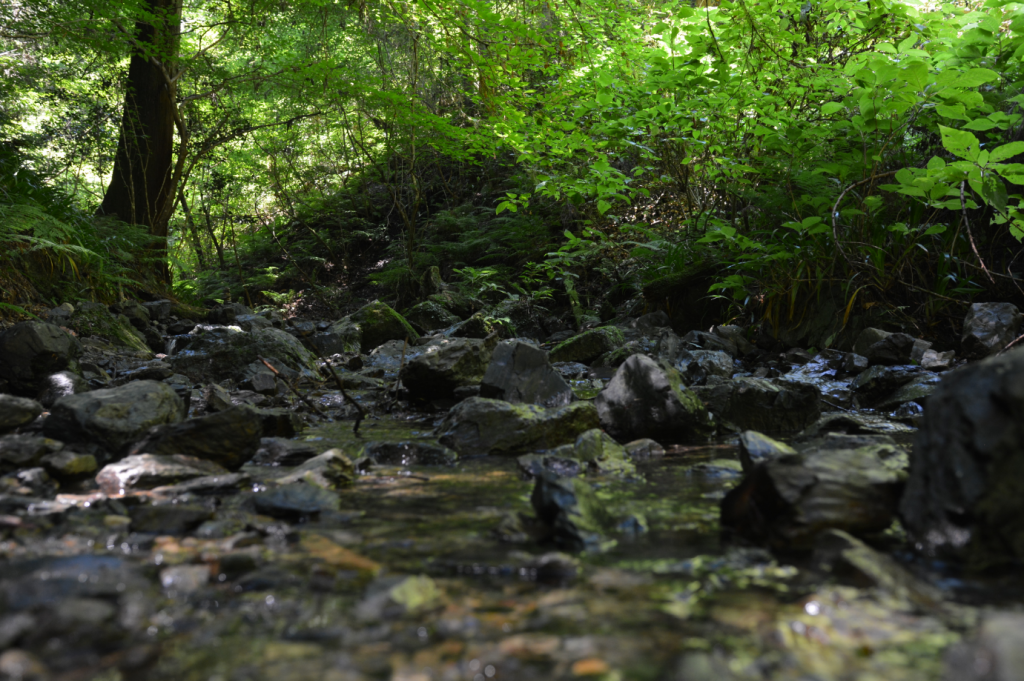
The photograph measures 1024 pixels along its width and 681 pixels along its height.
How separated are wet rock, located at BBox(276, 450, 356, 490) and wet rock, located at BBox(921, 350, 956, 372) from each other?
12.9 feet

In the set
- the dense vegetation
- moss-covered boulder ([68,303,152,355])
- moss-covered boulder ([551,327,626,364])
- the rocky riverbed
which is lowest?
the rocky riverbed

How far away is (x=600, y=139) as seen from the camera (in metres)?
7.03

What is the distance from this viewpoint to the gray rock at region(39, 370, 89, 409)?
378cm

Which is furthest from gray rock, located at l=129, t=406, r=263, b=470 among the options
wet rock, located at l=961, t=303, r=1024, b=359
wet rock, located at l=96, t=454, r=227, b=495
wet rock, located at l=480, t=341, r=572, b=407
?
wet rock, located at l=961, t=303, r=1024, b=359

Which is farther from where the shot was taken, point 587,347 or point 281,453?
point 587,347

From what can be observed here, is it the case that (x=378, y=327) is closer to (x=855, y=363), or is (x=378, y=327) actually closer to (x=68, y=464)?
(x=855, y=363)

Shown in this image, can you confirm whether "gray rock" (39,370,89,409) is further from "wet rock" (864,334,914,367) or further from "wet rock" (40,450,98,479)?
"wet rock" (864,334,914,367)

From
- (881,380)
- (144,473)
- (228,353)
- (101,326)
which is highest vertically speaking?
(101,326)

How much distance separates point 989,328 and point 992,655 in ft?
13.1

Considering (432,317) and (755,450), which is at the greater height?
(432,317)

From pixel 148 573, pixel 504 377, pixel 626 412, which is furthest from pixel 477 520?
pixel 504 377

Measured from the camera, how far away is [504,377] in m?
4.13

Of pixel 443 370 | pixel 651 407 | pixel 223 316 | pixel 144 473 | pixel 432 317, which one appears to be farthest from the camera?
pixel 432 317

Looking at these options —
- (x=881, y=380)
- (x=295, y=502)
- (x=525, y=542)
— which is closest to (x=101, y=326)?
(x=295, y=502)
